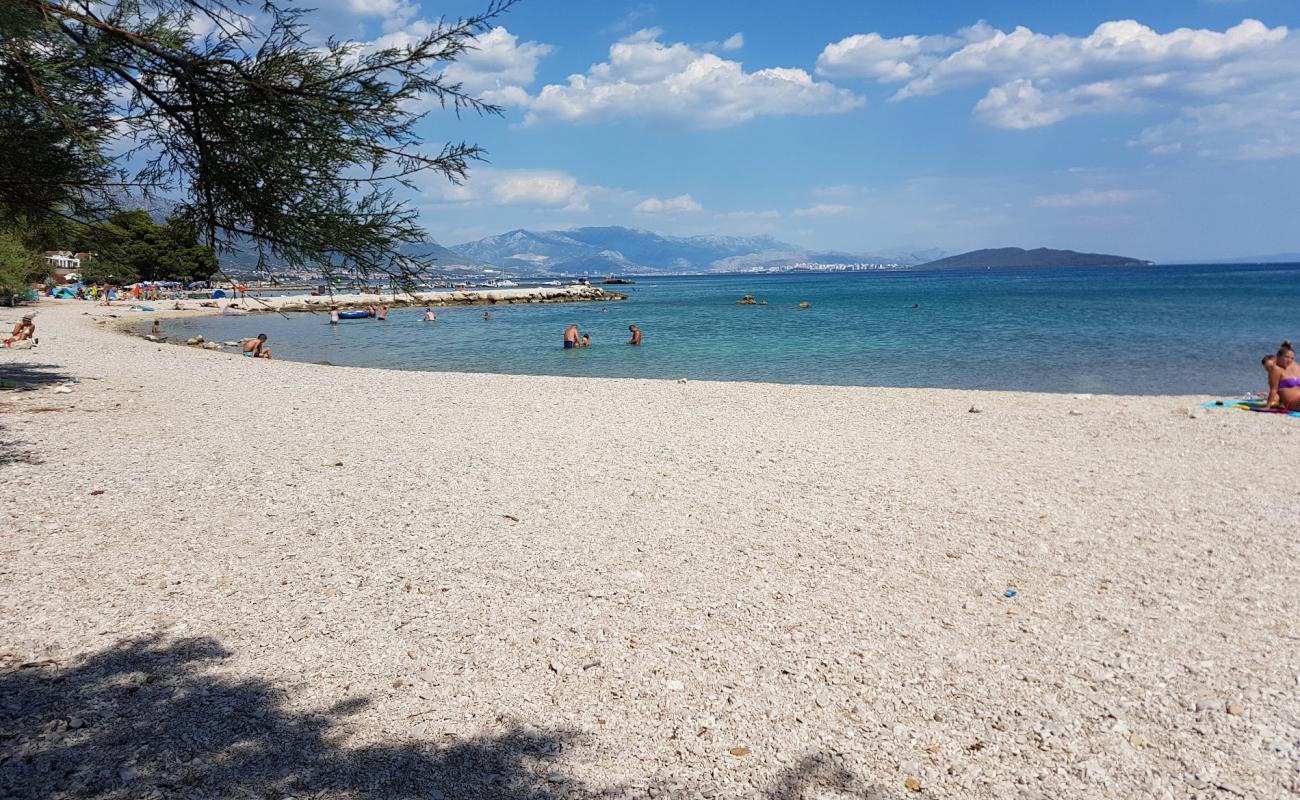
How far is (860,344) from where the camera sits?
30.6m

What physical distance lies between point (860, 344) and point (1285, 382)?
19.1 meters

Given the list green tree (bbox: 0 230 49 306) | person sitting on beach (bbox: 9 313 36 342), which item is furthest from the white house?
person sitting on beach (bbox: 9 313 36 342)

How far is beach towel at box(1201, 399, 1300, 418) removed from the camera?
11.8 m

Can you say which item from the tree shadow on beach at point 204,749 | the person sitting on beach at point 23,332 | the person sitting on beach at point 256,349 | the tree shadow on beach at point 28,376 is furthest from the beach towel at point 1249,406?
the person sitting on beach at point 23,332

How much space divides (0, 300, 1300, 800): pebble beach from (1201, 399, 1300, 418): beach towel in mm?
2946

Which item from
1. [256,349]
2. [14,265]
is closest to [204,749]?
[256,349]

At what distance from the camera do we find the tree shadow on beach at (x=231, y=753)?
293cm

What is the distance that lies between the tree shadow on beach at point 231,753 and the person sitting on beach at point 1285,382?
12.6m

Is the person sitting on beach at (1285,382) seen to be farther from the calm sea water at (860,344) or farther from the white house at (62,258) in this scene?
the white house at (62,258)

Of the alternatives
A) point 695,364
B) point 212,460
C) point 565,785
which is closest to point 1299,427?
point 565,785

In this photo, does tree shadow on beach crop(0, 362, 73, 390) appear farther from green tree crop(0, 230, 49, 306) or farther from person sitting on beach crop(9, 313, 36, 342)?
green tree crop(0, 230, 49, 306)

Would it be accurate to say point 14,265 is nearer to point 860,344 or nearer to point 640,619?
point 860,344

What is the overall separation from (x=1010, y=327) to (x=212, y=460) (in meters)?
37.7

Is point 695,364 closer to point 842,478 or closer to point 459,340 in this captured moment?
point 459,340
